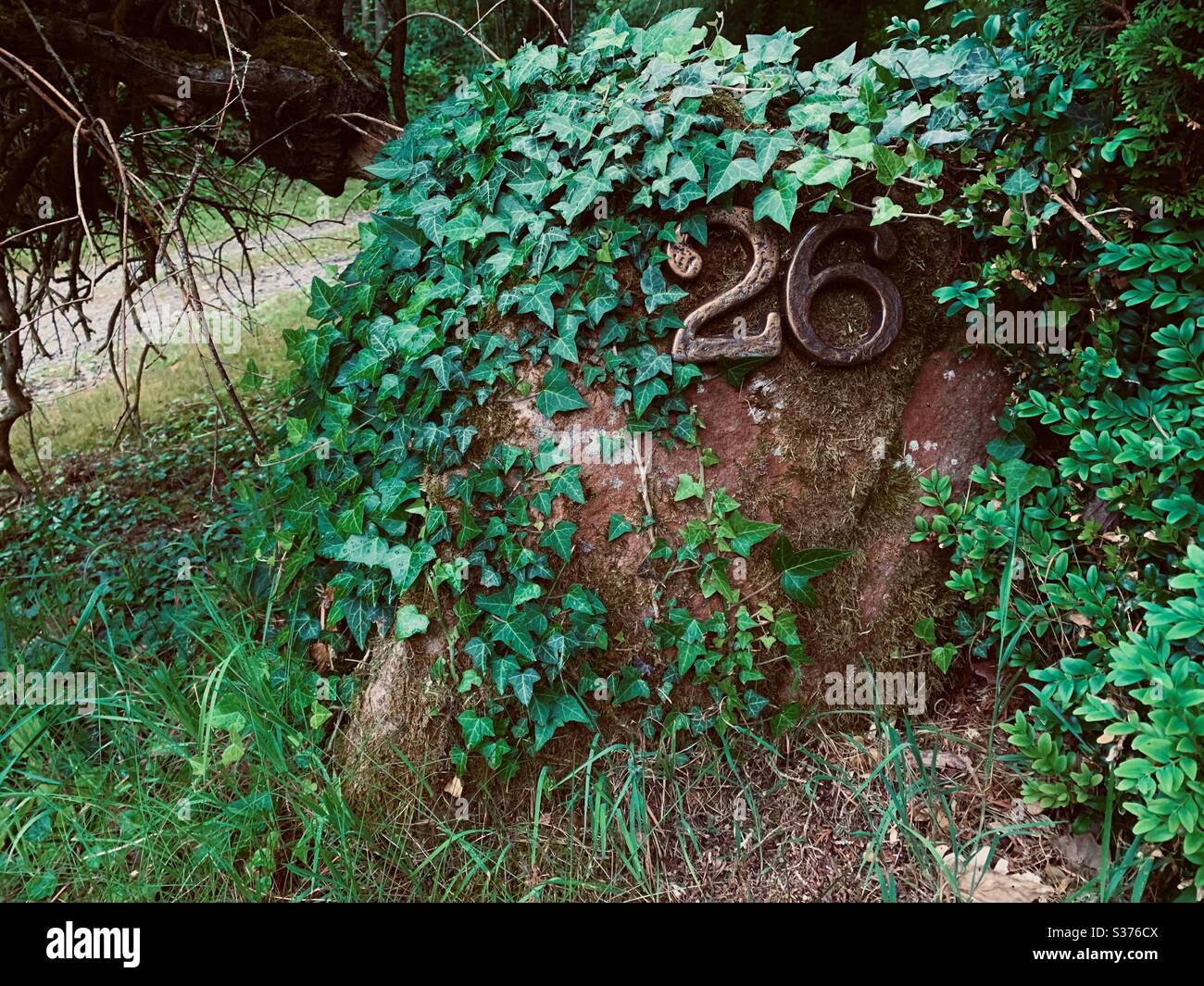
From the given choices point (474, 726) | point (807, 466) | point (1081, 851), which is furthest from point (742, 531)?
point (1081, 851)

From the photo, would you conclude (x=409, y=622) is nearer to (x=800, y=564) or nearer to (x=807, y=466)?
(x=800, y=564)

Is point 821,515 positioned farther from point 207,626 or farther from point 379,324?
point 207,626

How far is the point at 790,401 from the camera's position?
104 inches

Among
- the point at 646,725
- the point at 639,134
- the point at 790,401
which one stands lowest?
the point at 646,725

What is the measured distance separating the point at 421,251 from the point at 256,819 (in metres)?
1.80

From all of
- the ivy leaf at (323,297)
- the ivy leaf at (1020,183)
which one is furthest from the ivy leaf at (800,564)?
the ivy leaf at (323,297)

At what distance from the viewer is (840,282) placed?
2.64 meters

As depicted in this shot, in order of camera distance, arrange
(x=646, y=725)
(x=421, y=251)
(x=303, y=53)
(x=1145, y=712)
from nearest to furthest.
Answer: (x=1145, y=712), (x=646, y=725), (x=421, y=251), (x=303, y=53)

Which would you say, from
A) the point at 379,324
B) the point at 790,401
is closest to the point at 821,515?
the point at 790,401

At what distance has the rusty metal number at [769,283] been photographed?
2529 millimetres

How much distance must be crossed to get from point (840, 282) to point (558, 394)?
98 centimetres

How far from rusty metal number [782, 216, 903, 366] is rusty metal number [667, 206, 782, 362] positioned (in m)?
0.07

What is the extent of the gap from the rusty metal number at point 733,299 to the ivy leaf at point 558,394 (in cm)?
34

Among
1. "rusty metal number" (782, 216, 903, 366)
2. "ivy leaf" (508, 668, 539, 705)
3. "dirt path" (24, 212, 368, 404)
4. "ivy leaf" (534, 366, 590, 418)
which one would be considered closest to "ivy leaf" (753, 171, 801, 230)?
"rusty metal number" (782, 216, 903, 366)
